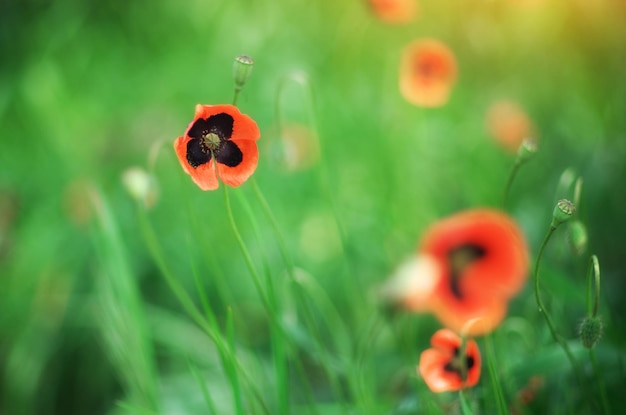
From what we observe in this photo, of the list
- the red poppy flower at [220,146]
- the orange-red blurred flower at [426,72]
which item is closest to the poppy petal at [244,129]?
the red poppy flower at [220,146]

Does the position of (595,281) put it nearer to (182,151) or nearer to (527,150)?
(527,150)

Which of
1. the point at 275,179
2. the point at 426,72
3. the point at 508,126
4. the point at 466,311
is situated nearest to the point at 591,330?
the point at 466,311

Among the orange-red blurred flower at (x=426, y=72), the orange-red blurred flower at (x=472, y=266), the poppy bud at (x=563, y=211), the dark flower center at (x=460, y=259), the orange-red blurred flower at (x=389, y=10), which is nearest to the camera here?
the poppy bud at (x=563, y=211)

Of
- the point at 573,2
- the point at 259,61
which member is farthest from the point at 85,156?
the point at 573,2

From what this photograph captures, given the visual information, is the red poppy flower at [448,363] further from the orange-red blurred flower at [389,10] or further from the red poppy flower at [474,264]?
the orange-red blurred flower at [389,10]

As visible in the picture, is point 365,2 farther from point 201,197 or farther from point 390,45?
point 390,45

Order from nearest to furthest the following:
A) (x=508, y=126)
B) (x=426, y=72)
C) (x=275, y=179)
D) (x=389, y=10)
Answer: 1. (x=389, y=10)
2. (x=426, y=72)
3. (x=508, y=126)
4. (x=275, y=179)
